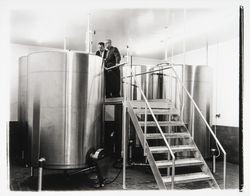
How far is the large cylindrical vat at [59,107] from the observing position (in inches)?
221

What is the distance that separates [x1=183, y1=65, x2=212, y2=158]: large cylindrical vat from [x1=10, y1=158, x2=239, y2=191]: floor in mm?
1116

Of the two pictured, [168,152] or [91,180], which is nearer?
[168,152]

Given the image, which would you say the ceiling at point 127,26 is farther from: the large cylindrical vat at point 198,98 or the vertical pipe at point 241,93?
the vertical pipe at point 241,93

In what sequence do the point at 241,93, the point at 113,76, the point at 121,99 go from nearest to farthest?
the point at 241,93 < the point at 121,99 < the point at 113,76

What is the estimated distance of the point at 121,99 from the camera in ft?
22.8

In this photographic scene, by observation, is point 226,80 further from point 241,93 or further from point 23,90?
point 23,90

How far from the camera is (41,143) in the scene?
18.6 feet

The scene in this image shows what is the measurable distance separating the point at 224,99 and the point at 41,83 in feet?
23.9

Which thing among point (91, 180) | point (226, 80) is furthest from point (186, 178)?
point (226, 80)

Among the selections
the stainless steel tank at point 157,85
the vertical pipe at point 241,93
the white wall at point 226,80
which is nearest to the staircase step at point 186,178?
the vertical pipe at point 241,93

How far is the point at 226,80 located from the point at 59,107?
A: 23.2 ft

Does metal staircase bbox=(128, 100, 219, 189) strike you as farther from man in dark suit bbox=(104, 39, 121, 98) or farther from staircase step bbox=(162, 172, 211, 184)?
man in dark suit bbox=(104, 39, 121, 98)

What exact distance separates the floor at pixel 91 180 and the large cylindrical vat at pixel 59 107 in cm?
A: 76

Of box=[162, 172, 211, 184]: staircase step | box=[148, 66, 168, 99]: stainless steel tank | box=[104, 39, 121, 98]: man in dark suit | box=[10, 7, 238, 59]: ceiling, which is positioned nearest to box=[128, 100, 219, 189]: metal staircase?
box=[162, 172, 211, 184]: staircase step
